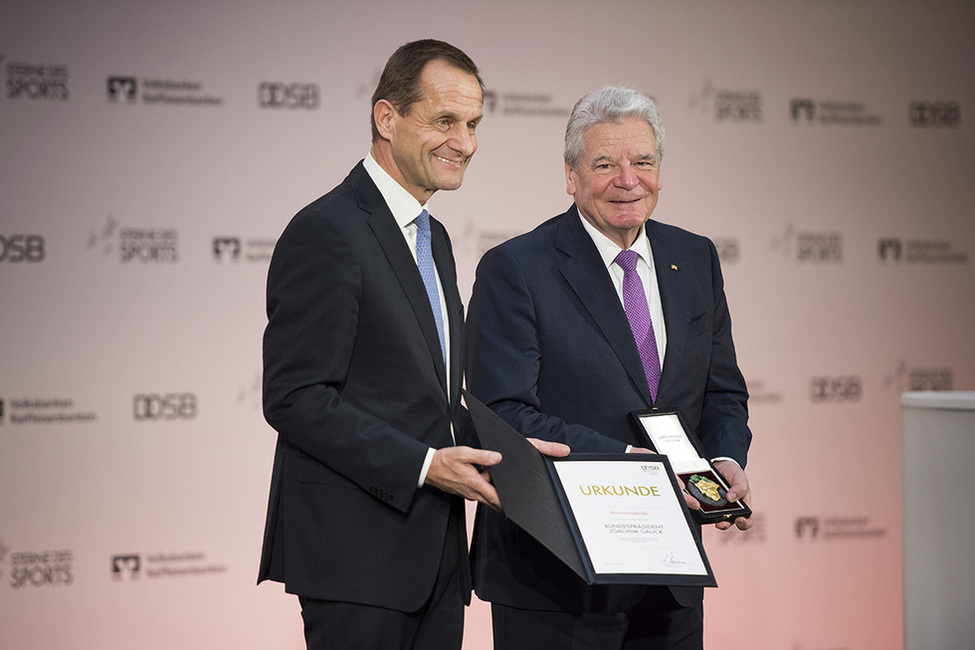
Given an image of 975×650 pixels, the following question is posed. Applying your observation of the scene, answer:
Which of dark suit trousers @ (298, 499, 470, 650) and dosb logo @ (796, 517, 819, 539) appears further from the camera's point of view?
dosb logo @ (796, 517, 819, 539)

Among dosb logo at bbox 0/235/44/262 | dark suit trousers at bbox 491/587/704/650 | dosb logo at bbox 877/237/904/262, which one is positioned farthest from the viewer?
dosb logo at bbox 877/237/904/262

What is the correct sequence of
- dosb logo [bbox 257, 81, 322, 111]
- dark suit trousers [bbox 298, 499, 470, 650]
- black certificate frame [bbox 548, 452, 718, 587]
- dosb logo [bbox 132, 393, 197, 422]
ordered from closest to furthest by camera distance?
black certificate frame [bbox 548, 452, 718, 587] < dark suit trousers [bbox 298, 499, 470, 650] < dosb logo [bbox 132, 393, 197, 422] < dosb logo [bbox 257, 81, 322, 111]

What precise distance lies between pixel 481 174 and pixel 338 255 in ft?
9.04

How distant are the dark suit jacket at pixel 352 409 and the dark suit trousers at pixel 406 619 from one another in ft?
0.11

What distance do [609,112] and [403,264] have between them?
68 cm

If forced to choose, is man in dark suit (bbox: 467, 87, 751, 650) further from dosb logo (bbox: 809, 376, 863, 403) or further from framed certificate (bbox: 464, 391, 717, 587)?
dosb logo (bbox: 809, 376, 863, 403)

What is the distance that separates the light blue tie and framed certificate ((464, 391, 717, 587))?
0.26 metres

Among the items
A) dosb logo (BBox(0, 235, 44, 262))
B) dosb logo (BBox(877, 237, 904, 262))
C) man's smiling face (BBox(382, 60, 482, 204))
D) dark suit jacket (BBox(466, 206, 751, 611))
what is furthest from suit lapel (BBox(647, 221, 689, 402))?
dosb logo (BBox(877, 237, 904, 262))

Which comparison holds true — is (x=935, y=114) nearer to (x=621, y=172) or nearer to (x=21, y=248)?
(x=621, y=172)

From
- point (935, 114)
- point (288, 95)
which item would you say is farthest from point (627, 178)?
point (935, 114)

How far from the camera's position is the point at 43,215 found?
402cm

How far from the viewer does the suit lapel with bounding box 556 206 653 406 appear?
2.13 m

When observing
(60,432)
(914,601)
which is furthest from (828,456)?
(60,432)

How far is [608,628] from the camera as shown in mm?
2055
